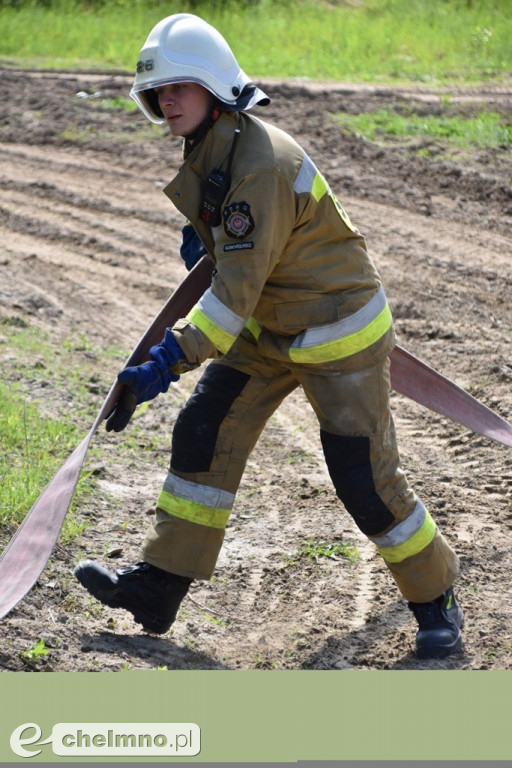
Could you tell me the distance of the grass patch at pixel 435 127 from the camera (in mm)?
10852

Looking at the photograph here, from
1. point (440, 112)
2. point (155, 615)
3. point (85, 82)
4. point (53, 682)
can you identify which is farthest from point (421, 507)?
point (85, 82)

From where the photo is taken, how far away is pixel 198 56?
138 inches

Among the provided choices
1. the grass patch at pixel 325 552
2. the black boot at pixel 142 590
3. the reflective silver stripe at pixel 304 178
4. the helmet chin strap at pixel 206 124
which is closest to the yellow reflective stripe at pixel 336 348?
the reflective silver stripe at pixel 304 178

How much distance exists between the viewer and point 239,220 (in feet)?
11.0

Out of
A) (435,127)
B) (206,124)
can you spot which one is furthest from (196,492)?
(435,127)

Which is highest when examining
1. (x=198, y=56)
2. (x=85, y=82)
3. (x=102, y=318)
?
(x=198, y=56)

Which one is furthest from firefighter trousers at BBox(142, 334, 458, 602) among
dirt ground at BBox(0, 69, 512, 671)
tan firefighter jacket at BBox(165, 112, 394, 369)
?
dirt ground at BBox(0, 69, 512, 671)

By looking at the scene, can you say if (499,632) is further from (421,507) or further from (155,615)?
(155,615)

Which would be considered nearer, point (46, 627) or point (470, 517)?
point (46, 627)

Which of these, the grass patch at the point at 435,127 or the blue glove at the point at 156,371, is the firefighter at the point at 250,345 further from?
the grass patch at the point at 435,127

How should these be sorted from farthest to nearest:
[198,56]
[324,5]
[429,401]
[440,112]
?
[324,5]
[440,112]
[429,401]
[198,56]

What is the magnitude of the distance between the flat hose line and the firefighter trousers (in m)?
0.28

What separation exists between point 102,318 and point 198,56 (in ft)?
15.4

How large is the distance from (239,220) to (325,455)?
3.10 feet
